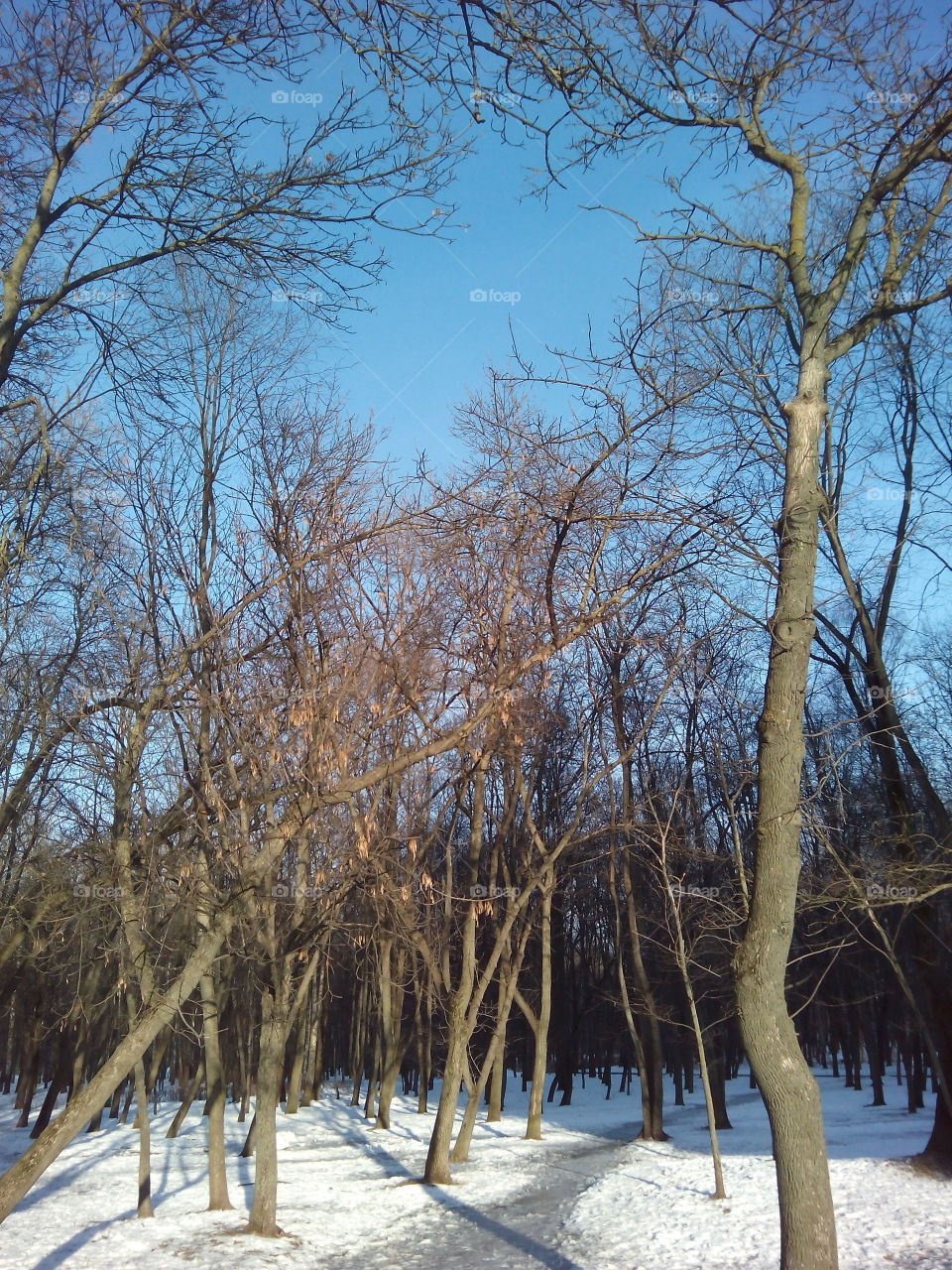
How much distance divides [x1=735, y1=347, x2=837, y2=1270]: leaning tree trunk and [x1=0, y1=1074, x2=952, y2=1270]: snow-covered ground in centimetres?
660

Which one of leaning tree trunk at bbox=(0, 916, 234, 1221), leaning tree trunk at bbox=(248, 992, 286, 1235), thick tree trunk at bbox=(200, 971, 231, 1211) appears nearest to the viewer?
leaning tree trunk at bbox=(0, 916, 234, 1221)

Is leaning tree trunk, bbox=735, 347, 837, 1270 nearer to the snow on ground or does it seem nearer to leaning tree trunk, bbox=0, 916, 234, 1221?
leaning tree trunk, bbox=0, 916, 234, 1221

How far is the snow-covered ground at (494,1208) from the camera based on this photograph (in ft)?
34.4

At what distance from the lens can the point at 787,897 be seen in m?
4.81

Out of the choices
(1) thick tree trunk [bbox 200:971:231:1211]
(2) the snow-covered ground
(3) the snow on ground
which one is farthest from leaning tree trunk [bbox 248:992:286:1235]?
(3) the snow on ground

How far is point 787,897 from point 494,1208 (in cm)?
1119

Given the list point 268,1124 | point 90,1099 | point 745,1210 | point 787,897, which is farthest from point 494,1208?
point 787,897

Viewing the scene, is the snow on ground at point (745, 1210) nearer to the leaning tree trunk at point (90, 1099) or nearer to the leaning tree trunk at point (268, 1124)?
the leaning tree trunk at point (268, 1124)

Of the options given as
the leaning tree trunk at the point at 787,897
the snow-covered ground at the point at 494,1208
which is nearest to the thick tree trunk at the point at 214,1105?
the snow-covered ground at the point at 494,1208

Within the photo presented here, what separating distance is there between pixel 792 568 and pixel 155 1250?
33.5 ft

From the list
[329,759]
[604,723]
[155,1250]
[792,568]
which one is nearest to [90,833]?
[155,1250]

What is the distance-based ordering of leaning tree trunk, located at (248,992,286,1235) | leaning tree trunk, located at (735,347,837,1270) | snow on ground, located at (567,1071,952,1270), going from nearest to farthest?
leaning tree trunk, located at (735,347,837,1270) < snow on ground, located at (567,1071,952,1270) < leaning tree trunk, located at (248,992,286,1235)

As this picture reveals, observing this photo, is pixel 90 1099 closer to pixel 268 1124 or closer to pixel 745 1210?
pixel 268 1124

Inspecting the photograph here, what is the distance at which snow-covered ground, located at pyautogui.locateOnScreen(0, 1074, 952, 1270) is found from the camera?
10500 mm
